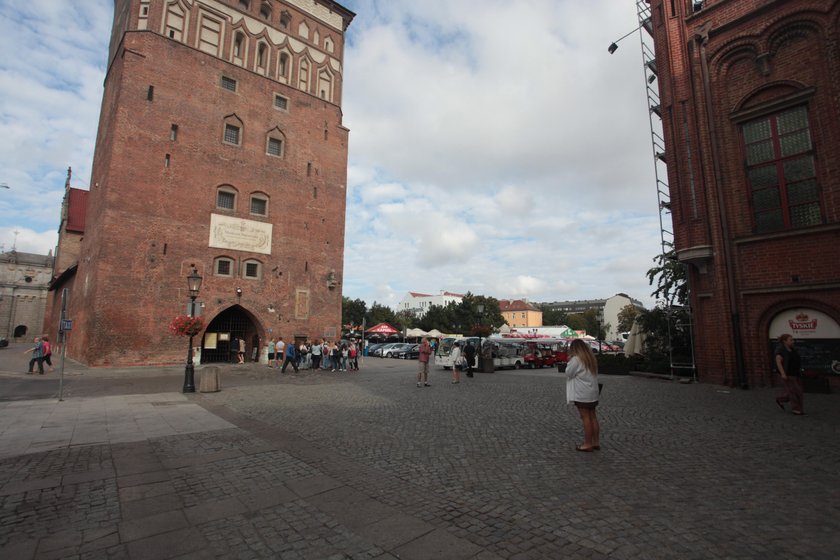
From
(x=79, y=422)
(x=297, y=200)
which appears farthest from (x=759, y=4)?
(x=297, y=200)

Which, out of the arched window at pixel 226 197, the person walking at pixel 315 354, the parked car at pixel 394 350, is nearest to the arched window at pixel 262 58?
the arched window at pixel 226 197

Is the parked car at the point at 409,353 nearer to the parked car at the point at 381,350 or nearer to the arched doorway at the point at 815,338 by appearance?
the parked car at the point at 381,350

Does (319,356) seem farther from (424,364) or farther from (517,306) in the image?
(517,306)

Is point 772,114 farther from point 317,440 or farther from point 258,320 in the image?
point 258,320

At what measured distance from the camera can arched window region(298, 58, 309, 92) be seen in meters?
29.8

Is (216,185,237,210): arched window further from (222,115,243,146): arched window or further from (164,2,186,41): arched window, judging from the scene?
(164,2,186,41): arched window

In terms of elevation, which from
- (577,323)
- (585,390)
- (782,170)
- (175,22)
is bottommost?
(585,390)

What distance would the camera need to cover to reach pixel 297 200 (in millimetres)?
28438

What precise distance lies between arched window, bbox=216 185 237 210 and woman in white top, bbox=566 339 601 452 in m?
23.8

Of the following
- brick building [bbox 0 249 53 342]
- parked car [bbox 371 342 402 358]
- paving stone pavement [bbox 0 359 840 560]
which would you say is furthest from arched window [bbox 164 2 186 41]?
brick building [bbox 0 249 53 342]

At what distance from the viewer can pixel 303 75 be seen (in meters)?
30.0

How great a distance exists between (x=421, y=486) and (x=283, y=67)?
30.7m

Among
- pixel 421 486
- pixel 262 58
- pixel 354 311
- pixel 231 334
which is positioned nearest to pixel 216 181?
pixel 231 334

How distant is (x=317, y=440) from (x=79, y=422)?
5.09 m
